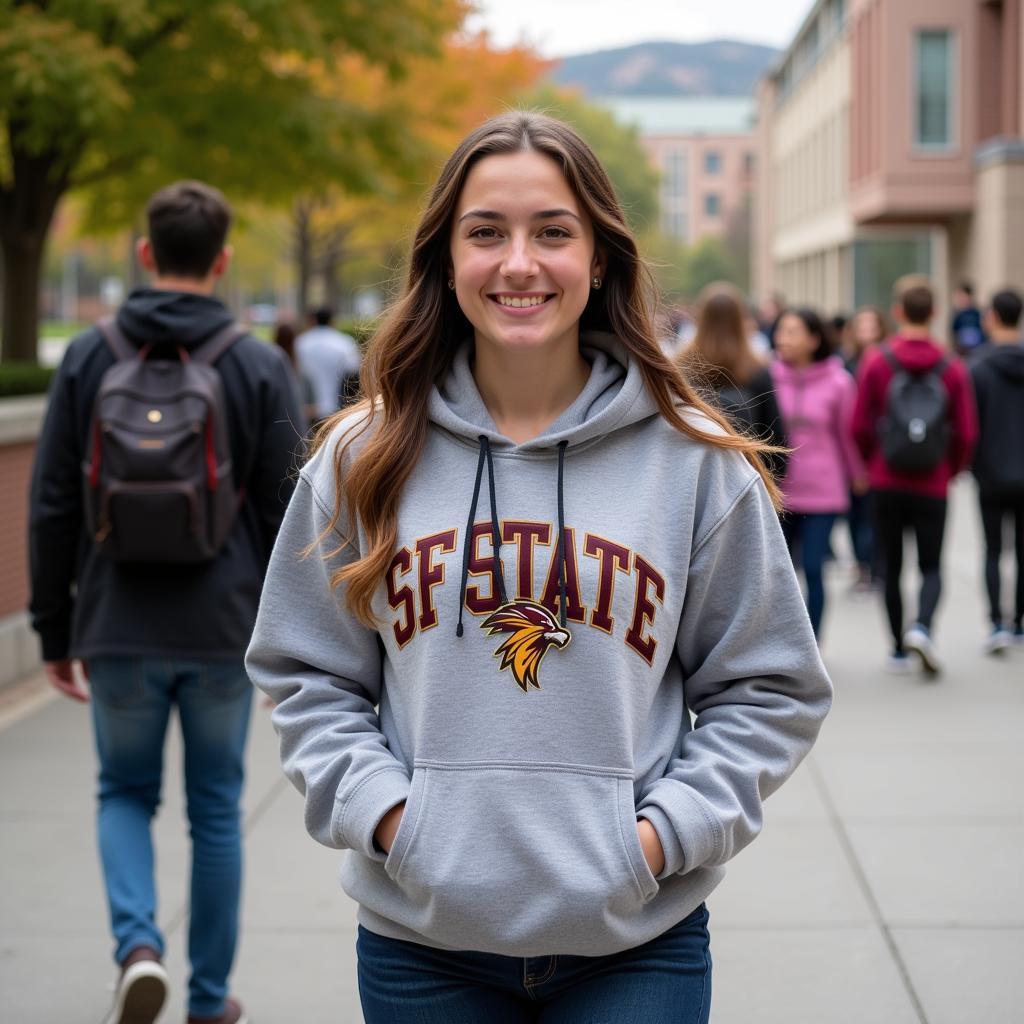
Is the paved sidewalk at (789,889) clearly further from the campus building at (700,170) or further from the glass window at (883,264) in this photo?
the campus building at (700,170)

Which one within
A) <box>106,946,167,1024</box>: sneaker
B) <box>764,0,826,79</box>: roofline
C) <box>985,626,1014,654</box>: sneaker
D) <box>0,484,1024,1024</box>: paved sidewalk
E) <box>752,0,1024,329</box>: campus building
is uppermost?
<box>764,0,826,79</box>: roofline

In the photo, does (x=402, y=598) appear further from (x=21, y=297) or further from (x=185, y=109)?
(x=21, y=297)

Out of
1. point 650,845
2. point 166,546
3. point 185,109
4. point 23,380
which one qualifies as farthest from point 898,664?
point 185,109

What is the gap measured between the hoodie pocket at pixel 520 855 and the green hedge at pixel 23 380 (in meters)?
8.19

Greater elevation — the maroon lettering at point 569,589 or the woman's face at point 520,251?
the woman's face at point 520,251

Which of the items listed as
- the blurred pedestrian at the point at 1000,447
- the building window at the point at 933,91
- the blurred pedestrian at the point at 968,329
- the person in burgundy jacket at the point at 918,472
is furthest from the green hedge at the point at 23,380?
the building window at the point at 933,91

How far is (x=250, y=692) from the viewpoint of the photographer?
161 inches

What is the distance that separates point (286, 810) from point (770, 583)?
4223mm

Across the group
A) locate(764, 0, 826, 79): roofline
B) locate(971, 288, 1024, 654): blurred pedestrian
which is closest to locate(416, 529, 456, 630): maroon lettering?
locate(971, 288, 1024, 654): blurred pedestrian

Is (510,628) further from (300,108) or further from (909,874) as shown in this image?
(300,108)

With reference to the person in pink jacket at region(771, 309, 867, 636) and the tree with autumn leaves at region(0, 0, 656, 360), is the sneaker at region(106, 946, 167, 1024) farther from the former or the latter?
the tree with autumn leaves at region(0, 0, 656, 360)

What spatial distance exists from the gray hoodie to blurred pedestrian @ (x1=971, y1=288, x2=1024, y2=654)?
724 centimetres

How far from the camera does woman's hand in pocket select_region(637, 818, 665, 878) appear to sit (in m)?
2.32

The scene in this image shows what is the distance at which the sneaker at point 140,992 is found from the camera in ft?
12.2
